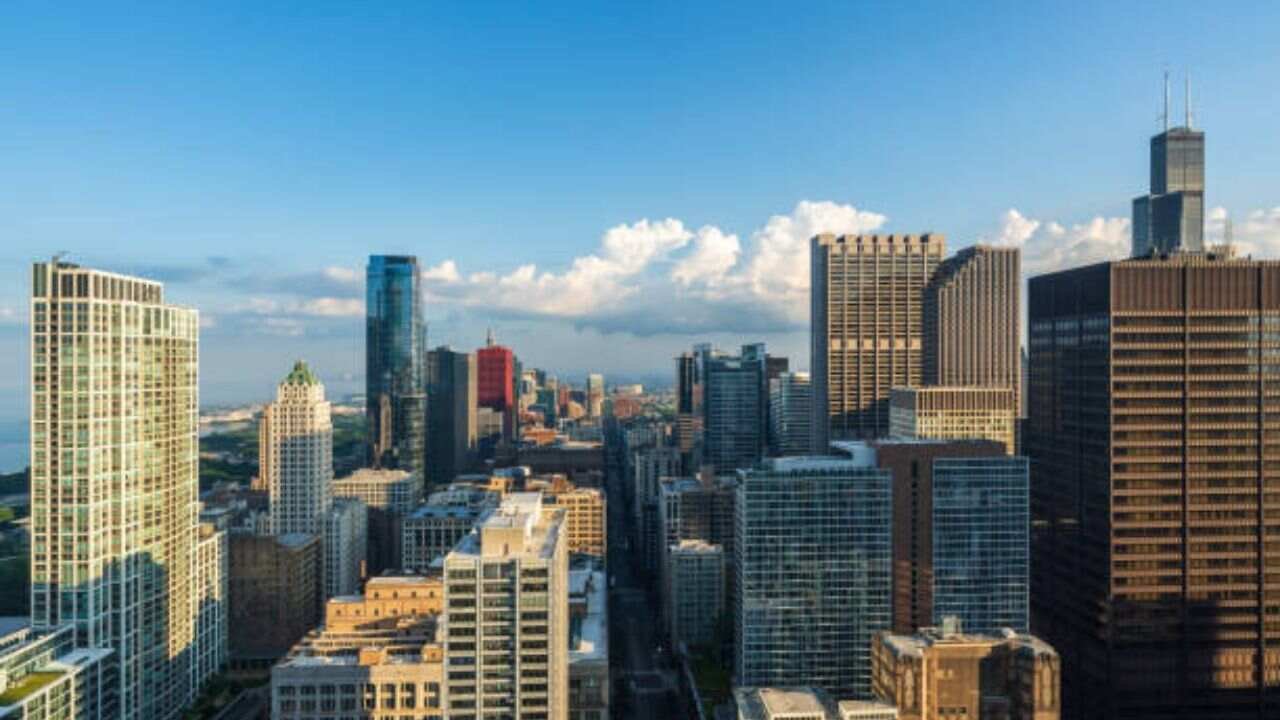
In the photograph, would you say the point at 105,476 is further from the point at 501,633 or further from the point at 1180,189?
the point at 1180,189

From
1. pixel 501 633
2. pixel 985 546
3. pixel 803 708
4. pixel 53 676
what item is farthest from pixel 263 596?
pixel 985 546

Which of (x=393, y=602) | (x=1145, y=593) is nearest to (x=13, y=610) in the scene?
(x=393, y=602)

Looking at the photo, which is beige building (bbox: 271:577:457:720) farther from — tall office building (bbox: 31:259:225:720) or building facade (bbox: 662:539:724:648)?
building facade (bbox: 662:539:724:648)

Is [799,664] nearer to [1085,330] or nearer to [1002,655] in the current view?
[1002,655]

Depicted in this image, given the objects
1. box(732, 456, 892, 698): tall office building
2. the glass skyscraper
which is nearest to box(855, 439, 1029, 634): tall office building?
the glass skyscraper

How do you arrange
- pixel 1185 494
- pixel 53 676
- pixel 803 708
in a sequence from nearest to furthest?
1. pixel 803 708
2. pixel 53 676
3. pixel 1185 494

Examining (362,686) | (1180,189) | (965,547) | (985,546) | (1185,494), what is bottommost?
(362,686)
